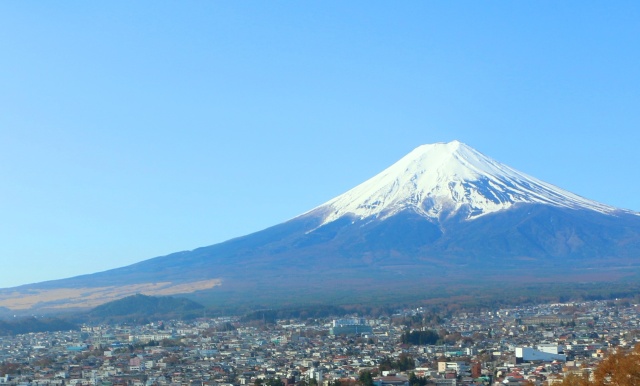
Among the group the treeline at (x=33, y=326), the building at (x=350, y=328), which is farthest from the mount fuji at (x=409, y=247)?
the building at (x=350, y=328)

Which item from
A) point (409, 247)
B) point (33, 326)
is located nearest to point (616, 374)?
point (33, 326)

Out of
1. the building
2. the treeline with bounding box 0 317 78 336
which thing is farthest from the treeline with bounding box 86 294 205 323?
the building

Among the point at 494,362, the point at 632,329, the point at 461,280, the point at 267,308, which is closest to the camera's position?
the point at 494,362

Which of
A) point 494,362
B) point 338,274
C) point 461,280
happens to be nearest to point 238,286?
point 338,274

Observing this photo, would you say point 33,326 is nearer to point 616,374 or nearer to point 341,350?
point 341,350

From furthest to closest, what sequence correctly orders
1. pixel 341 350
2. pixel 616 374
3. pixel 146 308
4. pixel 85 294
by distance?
pixel 85 294, pixel 146 308, pixel 341 350, pixel 616 374

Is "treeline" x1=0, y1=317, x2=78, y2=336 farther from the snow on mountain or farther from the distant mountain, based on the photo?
the snow on mountain

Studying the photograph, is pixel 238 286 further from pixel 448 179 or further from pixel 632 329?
pixel 632 329
